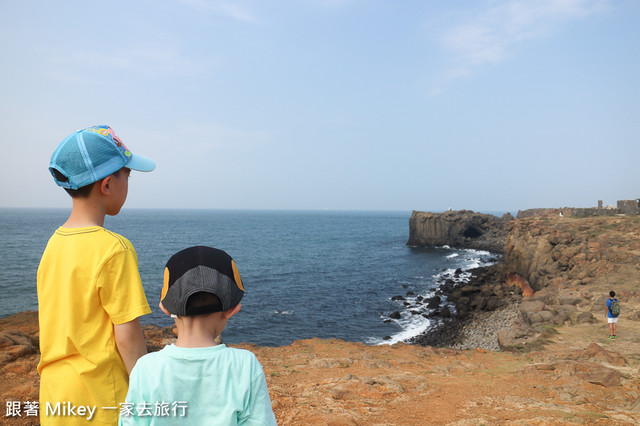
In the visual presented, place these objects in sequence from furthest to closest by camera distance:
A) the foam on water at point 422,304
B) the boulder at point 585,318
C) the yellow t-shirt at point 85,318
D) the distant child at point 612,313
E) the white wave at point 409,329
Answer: the foam on water at point 422,304
the white wave at point 409,329
the boulder at point 585,318
the distant child at point 612,313
the yellow t-shirt at point 85,318

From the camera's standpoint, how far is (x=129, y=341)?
189 centimetres

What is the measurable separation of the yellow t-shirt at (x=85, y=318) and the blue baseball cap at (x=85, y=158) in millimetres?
272

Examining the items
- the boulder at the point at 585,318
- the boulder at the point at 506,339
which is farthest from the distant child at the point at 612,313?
the boulder at the point at 506,339

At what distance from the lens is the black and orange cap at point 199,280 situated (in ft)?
A: 5.67

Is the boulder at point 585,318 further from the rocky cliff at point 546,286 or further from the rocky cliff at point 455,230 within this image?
the rocky cliff at point 455,230

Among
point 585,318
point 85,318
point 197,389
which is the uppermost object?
point 85,318

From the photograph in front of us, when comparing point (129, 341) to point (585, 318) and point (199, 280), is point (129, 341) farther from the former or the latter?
point (585, 318)

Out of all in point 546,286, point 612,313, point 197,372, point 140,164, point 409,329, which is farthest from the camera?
point 409,329

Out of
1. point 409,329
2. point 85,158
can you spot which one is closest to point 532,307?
point 409,329

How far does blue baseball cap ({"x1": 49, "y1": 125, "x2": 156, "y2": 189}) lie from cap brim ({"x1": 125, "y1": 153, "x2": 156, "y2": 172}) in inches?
4.1

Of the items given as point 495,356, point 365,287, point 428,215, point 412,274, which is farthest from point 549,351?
point 428,215

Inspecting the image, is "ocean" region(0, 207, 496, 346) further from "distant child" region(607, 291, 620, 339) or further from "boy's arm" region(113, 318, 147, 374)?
"boy's arm" region(113, 318, 147, 374)

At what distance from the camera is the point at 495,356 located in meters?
11.4

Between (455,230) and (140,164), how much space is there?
76.0 metres
